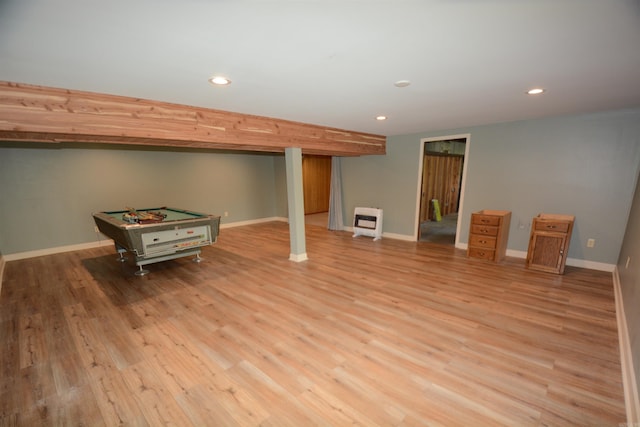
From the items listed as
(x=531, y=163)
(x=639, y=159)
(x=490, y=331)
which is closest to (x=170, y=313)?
(x=490, y=331)

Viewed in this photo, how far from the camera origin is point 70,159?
4730mm

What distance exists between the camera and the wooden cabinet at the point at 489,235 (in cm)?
398

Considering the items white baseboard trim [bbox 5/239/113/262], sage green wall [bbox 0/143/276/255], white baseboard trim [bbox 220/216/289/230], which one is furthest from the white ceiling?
white baseboard trim [bbox 220/216/289/230]

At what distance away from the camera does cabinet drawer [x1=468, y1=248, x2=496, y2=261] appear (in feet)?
13.4

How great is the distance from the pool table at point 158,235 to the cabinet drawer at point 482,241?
4.18 m

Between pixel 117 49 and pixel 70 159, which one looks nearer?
pixel 117 49

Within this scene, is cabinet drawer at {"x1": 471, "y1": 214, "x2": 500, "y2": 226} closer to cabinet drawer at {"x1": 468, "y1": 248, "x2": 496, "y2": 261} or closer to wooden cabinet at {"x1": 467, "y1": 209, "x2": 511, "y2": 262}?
wooden cabinet at {"x1": 467, "y1": 209, "x2": 511, "y2": 262}

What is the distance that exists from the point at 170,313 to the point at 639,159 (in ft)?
19.6

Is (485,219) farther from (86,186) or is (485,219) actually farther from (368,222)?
(86,186)

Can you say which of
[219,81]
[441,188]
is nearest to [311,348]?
[219,81]

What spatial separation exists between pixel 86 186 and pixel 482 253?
23.8 ft

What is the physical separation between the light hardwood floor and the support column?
603 mm

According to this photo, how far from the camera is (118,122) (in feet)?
7.61

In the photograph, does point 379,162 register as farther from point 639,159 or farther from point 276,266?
point 639,159
